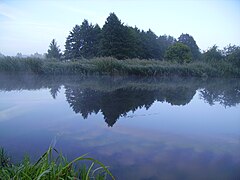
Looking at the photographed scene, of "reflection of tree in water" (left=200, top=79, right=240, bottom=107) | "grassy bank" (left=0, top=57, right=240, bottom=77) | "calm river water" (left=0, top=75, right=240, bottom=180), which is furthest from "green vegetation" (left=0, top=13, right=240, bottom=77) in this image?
"calm river water" (left=0, top=75, right=240, bottom=180)

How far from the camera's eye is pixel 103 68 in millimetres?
10781

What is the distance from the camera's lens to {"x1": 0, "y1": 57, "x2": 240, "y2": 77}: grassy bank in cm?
927

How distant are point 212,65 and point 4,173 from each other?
53.9 feet

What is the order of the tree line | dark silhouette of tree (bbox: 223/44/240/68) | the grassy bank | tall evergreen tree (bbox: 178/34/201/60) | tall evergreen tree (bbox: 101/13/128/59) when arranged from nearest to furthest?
the grassy bank
dark silhouette of tree (bbox: 223/44/240/68)
the tree line
tall evergreen tree (bbox: 101/13/128/59)
tall evergreen tree (bbox: 178/34/201/60)

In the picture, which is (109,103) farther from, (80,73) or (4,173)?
(80,73)

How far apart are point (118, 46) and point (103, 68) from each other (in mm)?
10988

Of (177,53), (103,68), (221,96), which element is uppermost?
(177,53)

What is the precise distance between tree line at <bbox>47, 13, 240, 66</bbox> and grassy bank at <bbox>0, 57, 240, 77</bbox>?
4.23 meters

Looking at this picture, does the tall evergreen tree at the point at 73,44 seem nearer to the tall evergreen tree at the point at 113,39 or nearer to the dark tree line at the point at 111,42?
the dark tree line at the point at 111,42

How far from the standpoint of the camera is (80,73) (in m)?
10.3

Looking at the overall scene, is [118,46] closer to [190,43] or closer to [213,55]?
[213,55]

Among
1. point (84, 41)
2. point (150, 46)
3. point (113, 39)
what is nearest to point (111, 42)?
point (113, 39)

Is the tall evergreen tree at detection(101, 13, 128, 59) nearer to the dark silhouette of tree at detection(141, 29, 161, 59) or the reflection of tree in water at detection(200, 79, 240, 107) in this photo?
the dark silhouette of tree at detection(141, 29, 161, 59)

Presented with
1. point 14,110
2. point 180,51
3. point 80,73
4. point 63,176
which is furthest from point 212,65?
point 63,176
